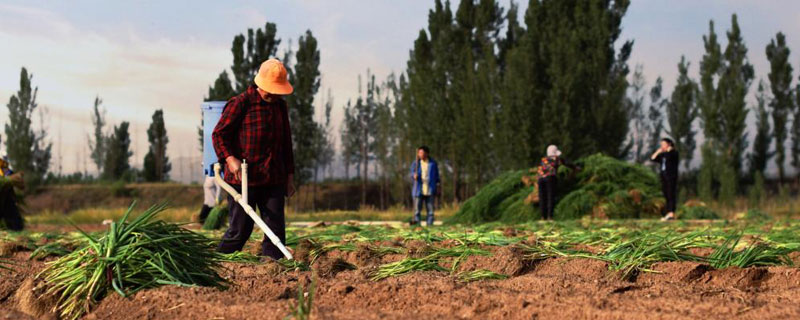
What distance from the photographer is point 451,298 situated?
3318mm

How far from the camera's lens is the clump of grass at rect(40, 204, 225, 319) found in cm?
351

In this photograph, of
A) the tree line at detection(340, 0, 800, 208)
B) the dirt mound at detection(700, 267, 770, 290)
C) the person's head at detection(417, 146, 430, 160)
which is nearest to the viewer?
the dirt mound at detection(700, 267, 770, 290)

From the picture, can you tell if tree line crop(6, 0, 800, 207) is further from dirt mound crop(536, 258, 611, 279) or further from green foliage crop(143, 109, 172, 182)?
dirt mound crop(536, 258, 611, 279)

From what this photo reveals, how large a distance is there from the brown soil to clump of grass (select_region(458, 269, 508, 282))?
0.06m

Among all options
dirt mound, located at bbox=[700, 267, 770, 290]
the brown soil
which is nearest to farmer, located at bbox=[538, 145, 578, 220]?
dirt mound, located at bbox=[700, 267, 770, 290]

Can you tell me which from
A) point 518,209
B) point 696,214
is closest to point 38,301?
point 518,209

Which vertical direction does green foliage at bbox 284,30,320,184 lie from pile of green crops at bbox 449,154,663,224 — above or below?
above

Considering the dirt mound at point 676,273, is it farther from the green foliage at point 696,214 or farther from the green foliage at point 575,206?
the green foliage at point 696,214

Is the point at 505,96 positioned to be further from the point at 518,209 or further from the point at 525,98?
the point at 518,209

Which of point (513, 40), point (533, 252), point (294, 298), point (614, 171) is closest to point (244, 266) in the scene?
point (294, 298)

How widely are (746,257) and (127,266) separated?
11.4 feet

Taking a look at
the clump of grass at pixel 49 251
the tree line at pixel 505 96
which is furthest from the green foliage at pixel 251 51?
the clump of grass at pixel 49 251

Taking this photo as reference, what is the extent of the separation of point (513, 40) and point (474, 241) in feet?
74.8

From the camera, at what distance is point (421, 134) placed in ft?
86.0
